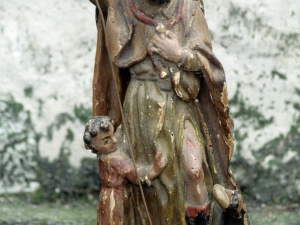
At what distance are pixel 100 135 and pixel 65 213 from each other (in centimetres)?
248

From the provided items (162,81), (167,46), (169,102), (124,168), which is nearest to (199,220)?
(124,168)

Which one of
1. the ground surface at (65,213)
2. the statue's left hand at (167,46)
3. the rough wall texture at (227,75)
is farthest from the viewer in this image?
the rough wall texture at (227,75)

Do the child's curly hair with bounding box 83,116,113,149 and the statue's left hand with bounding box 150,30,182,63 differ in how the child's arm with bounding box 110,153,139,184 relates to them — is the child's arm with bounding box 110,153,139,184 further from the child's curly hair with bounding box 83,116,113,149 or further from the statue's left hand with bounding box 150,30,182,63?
the statue's left hand with bounding box 150,30,182,63

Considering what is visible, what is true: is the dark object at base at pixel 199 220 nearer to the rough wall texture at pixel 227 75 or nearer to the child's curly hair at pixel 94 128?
the child's curly hair at pixel 94 128

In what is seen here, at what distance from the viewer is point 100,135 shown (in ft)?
14.9

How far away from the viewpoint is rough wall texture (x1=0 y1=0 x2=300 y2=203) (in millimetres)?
7051

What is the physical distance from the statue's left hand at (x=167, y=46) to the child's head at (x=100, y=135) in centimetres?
46

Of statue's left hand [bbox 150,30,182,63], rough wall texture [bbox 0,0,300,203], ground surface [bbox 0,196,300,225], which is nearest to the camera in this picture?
statue's left hand [bbox 150,30,182,63]

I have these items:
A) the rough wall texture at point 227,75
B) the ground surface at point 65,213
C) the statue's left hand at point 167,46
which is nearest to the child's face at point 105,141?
the statue's left hand at point 167,46

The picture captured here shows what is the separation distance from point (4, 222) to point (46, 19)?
1.80 metres

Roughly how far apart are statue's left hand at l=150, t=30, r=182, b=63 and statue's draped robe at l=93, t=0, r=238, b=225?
0.12 feet

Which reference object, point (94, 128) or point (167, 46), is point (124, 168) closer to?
point (94, 128)

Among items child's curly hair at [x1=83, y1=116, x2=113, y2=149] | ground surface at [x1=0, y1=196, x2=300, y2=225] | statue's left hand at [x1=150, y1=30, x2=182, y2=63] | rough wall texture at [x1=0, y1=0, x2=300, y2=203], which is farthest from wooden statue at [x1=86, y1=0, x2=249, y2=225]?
rough wall texture at [x1=0, y1=0, x2=300, y2=203]

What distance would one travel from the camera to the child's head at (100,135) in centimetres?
452
